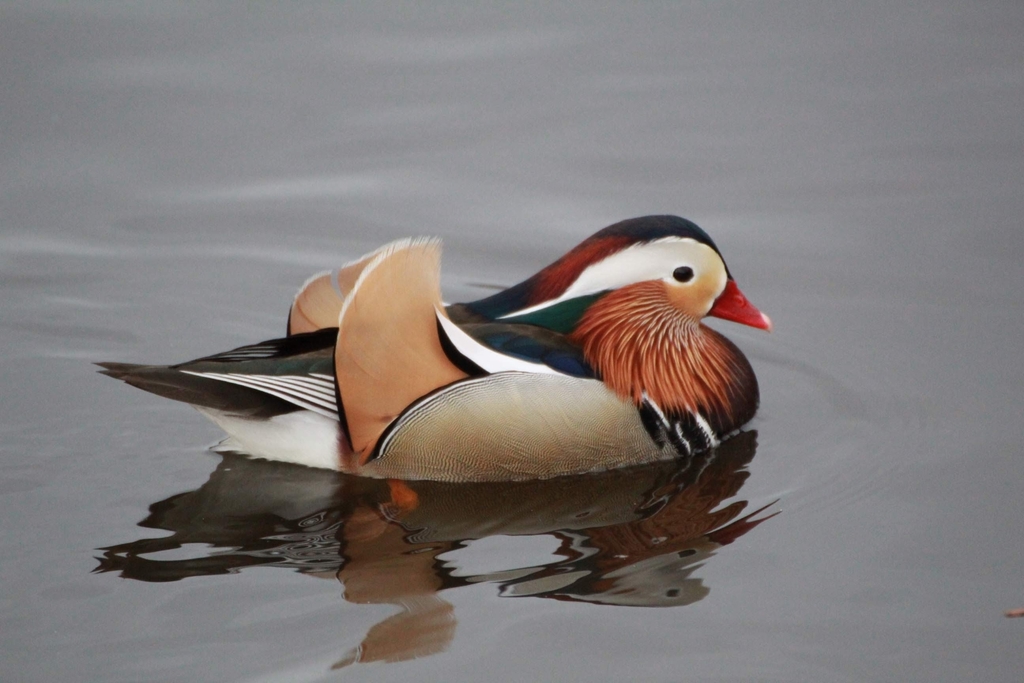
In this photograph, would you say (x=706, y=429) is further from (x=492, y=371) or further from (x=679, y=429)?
(x=492, y=371)

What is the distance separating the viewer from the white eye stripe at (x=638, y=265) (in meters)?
5.66

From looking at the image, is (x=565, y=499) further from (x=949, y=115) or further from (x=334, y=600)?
(x=949, y=115)

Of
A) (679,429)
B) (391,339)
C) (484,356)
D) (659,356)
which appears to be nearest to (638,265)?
(659,356)

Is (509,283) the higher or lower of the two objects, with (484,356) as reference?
higher

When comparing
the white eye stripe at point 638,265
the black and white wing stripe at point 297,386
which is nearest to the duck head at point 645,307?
the white eye stripe at point 638,265

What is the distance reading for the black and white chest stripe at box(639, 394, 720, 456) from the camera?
5.68 m

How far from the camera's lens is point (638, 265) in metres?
5.72

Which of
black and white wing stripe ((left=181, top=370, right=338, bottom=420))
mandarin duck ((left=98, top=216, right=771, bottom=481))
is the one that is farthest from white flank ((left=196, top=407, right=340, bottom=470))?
black and white wing stripe ((left=181, top=370, right=338, bottom=420))

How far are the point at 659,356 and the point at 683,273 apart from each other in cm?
37

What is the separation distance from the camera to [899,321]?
676cm

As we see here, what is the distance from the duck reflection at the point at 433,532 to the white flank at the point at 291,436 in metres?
0.06

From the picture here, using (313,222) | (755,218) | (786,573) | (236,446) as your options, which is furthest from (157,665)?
(755,218)

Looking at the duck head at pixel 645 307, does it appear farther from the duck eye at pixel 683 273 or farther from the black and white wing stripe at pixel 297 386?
the black and white wing stripe at pixel 297 386

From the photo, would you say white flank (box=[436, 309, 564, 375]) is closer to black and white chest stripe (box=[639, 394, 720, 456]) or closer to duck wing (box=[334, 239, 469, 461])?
duck wing (box=[334, 239, 469, 461])
